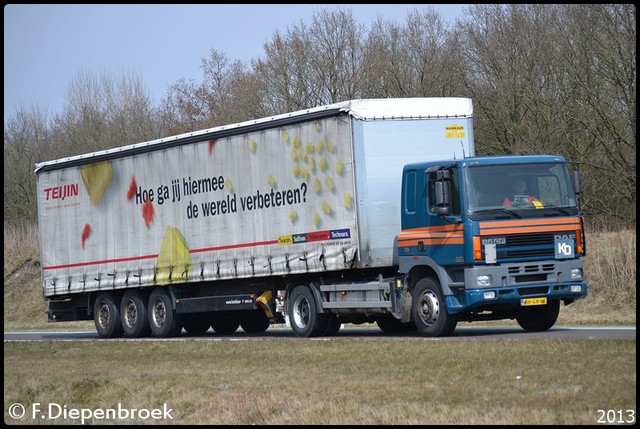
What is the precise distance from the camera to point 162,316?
25.5 meters

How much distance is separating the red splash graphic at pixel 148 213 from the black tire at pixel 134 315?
1699 mm

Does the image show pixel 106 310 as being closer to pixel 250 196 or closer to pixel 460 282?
pixel 250 196

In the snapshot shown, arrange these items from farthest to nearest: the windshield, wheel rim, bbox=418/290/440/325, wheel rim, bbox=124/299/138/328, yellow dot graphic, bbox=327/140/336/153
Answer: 1. wheel rim, bbox=124/299/138/328
2. yellow dot graphic, bbox=327/140/336/153
3. wheel rim, bbox=418/290/440/325
4. the windshield

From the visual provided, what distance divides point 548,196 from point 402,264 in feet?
8.83

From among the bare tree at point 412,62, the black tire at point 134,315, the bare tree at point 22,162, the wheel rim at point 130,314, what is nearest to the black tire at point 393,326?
the black tire at point 134,315

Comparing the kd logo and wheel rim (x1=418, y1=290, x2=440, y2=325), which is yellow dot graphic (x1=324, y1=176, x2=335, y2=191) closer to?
wheel rim (x1=418, y1=290, x2=440, y2=325)

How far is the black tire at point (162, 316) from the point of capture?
25078 mm

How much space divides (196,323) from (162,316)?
1372 mm

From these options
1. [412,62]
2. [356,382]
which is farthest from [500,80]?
[356,382]

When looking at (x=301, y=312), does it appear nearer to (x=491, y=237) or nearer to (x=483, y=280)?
(x=483, y=280)

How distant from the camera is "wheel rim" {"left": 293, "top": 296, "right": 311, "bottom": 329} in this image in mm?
21936

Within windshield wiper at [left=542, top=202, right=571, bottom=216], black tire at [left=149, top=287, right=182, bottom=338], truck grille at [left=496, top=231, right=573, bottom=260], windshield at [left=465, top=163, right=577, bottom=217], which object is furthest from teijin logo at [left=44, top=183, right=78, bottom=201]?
windshield wiper at [left=542, top=202, right=571, bottom=216]

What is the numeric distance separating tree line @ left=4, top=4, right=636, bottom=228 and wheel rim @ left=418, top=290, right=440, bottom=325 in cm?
1492

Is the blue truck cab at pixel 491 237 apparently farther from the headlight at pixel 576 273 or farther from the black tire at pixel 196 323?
the black tire at pixel 196 323
